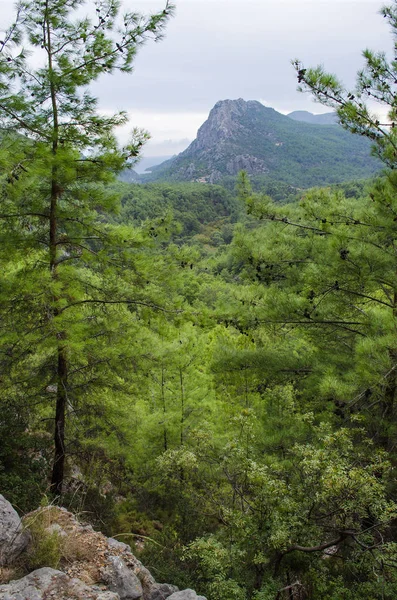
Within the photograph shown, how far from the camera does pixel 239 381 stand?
7.73m

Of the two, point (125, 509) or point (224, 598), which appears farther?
point (125, 509)

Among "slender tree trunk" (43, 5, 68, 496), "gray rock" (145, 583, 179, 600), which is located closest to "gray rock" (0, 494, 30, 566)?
"gray rock" (145, 583, 179, 600)

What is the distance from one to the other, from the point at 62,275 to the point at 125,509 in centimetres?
685

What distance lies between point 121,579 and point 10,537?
108 cm

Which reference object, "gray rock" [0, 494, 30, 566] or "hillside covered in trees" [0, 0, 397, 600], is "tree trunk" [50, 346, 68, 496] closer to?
"hillside covered in trees" [0, 0, 397, 600]

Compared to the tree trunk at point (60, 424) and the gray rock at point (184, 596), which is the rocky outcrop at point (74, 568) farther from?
the tree trunk at point (60, 424)

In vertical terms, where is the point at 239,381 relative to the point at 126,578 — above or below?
above

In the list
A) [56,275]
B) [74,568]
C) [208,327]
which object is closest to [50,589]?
[74,568]

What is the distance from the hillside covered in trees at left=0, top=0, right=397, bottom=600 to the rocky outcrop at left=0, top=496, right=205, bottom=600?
0.54 feet

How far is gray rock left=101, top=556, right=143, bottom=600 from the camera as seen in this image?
349 cm

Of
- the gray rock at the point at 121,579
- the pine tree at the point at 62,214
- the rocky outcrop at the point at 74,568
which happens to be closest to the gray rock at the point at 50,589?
the rocky outcrop at the point at 74,568

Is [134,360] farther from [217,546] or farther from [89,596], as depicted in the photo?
[89,596]

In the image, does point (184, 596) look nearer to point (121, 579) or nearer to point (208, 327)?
point (121, 579)

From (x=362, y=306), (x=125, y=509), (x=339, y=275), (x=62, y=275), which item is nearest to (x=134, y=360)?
(x=62, y=275)
